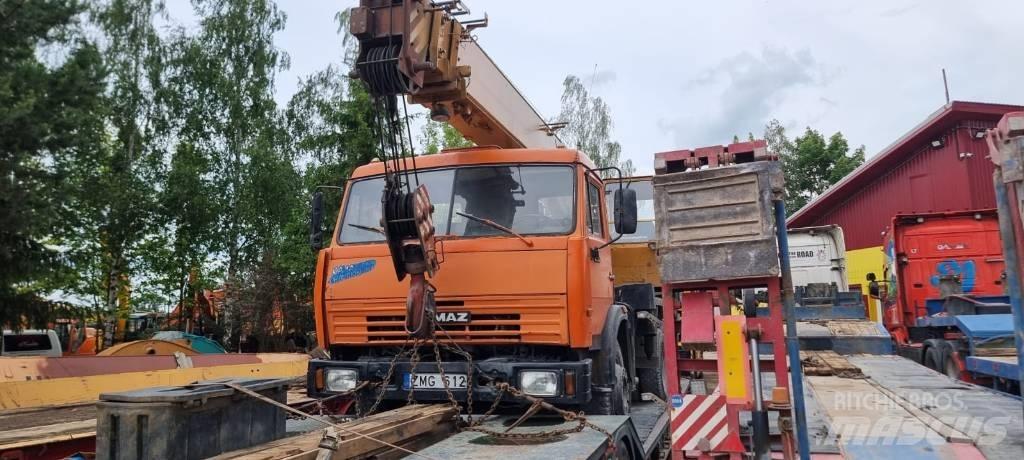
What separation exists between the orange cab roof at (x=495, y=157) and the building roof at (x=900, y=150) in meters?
16.0

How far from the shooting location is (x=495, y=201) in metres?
5.27

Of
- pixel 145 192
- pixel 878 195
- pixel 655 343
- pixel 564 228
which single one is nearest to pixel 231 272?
pixel 145 192

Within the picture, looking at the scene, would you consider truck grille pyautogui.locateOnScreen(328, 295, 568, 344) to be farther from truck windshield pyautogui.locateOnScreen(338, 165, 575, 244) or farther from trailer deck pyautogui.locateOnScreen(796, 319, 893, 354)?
trailer deck pyautogui.locateOnScreen(796, 319, 893, 354)

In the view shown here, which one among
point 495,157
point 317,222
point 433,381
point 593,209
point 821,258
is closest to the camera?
point 433,381

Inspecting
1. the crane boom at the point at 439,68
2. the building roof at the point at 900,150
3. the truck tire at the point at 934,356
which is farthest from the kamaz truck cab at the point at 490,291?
the building roof at the point at 900,150

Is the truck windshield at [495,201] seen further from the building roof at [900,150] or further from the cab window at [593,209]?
the building roof at [900,150]

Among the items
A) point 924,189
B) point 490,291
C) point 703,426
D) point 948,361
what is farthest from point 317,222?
point 924,189

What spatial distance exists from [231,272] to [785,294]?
17.9 metres

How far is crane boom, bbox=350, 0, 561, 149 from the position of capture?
448 cm

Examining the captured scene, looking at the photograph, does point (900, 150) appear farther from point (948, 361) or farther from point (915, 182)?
point (948, 361)

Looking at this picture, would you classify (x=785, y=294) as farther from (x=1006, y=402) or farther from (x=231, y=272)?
(x=231, y=272)

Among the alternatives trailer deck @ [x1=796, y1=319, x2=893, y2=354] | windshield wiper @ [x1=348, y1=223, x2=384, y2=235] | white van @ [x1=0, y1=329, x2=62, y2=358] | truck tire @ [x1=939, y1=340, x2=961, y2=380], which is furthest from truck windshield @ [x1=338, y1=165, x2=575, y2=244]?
white van @ [x1=0, y1=329, x2=62, y2=358]

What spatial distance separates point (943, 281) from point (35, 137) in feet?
48.0

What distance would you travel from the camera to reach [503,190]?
5297 millimetres
